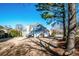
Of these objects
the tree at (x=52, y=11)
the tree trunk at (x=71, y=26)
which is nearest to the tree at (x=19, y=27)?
the tree at (x=52, y=11)

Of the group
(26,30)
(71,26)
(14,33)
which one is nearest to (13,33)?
(14,33)

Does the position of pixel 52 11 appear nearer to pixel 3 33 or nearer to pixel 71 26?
pixel 71 26

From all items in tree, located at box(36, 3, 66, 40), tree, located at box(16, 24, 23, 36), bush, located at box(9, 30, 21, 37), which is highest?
tree, located at box(36, 3, 66, 40)

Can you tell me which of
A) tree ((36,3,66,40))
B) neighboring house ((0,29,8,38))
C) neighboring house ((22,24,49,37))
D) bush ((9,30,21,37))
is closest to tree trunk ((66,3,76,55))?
tree ((36,3,66,40))

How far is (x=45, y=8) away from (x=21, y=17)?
0.89 ft

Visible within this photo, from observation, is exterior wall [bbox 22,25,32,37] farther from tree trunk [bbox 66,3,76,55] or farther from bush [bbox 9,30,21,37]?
tree trunk [bbox 66,3,76,55]

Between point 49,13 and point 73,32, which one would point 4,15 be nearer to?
point 49,13

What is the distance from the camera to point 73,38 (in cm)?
211

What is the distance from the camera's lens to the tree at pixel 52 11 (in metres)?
2.14

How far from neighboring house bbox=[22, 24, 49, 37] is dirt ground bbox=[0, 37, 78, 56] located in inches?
1.8

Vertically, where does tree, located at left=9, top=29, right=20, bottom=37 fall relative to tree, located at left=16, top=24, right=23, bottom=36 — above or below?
below

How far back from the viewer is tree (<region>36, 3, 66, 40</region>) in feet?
7.02

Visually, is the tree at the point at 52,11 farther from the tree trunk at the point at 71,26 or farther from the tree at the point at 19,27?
the tree at the point at 19,27

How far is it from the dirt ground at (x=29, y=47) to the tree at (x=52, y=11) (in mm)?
217
